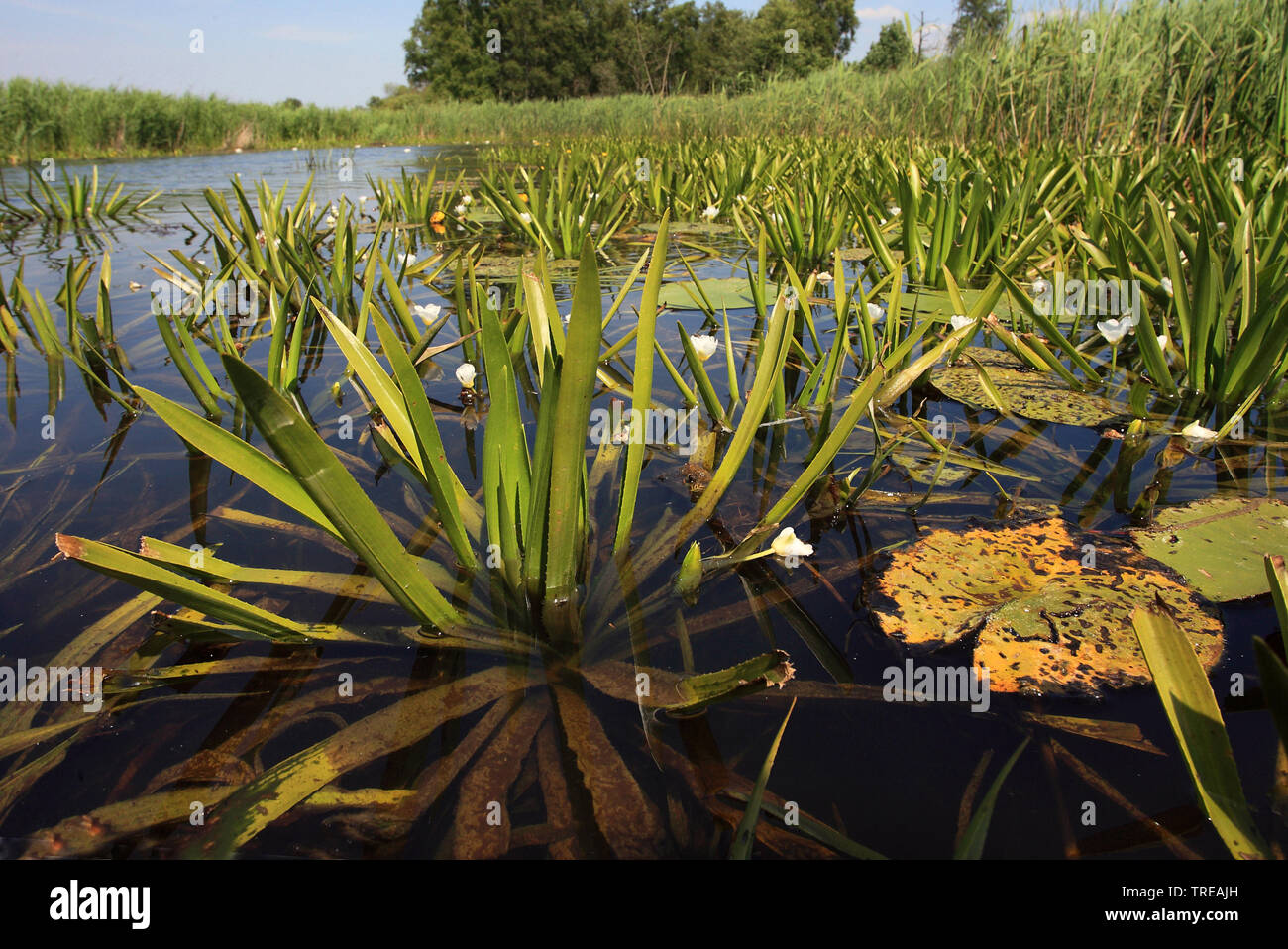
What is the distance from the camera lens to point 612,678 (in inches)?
37.1

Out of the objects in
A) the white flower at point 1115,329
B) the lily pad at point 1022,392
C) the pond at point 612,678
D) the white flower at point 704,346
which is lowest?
the pond at point 612,678

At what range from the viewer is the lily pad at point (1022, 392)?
1583 millimetres

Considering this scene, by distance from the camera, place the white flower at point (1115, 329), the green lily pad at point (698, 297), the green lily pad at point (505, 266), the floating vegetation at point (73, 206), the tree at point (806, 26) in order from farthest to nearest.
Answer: the tree at point (806, 26), the floating vegetation at point (73, 206), the green lily pad at point (505, 266), the green lily pad at point (698, 297), the white flower at point (1115, 329)

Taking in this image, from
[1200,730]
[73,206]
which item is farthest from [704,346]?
[73,206]

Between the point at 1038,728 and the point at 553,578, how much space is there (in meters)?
0.66

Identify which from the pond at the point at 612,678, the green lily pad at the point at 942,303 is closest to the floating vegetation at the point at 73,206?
the pond at the point at 612,678

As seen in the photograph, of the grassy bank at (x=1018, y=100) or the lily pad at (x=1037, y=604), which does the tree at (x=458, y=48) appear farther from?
the lily pad at (x=1037, y=604)

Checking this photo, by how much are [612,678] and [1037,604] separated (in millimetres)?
613

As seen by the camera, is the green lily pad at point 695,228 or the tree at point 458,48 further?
the tree at point 458,48

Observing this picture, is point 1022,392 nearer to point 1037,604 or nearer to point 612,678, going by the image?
point 1037,604

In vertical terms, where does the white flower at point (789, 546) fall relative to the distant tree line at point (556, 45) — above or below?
below

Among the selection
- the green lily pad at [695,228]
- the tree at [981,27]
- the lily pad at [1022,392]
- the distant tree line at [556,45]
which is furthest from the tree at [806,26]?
the lily pad at [1022,392]

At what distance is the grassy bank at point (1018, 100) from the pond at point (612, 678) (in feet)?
10.8

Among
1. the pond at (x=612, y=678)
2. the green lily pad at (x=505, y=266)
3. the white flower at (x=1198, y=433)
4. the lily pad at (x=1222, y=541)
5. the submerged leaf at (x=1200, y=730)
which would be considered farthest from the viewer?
the green lily pad at (x=505, y=266)
